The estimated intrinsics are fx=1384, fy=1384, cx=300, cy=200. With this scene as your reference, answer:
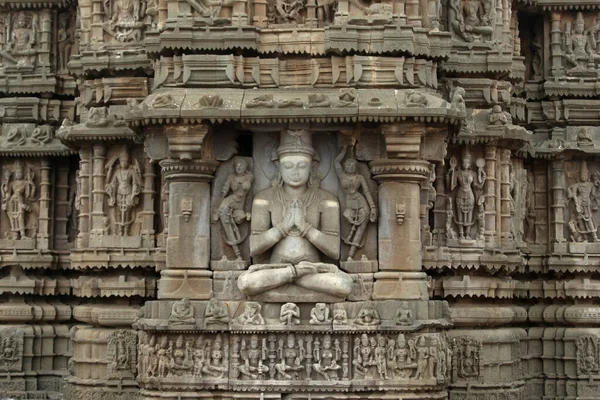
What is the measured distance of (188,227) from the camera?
22422 millimetres

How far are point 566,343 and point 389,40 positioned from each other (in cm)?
819

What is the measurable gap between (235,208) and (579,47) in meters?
9.51

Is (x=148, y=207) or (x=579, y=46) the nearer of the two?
(x=148, y=207)

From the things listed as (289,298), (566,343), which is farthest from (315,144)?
(566,343)

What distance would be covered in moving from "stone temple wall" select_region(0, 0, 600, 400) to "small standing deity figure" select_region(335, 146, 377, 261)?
3 cm

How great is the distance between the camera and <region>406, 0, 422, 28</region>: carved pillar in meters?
23.3

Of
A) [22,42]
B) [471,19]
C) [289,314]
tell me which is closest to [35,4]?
[22,42]

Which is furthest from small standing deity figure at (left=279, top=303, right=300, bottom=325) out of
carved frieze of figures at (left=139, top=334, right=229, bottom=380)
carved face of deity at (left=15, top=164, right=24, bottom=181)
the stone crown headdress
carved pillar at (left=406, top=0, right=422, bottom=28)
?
carved face of deity at (left=15, top=164, right=24, bottom=181)

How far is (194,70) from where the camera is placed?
22.7 m

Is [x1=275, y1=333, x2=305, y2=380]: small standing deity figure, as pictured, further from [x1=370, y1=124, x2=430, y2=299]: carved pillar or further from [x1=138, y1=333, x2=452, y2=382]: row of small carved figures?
[x1=370, y1=124, x2=430, y2=299]: carved pillar

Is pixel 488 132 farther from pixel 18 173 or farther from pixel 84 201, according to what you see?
pixel 18 173

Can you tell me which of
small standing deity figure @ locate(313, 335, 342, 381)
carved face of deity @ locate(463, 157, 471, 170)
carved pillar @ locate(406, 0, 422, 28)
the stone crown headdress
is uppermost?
carved pillar @ locate(406, 0, 422, 28)

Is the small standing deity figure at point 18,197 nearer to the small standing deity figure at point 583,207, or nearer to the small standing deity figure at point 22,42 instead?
the small standing deity figure at point 22,42

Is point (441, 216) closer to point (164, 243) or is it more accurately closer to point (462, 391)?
point (462, 391)
